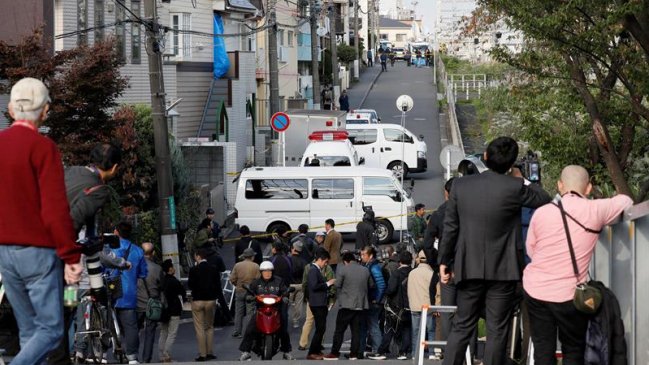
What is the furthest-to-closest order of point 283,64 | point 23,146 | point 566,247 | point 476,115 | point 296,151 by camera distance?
point 283,64 < point 476,115 < point 296,151 < point 566,247 < point 23,146

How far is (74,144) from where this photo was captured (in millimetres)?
21297

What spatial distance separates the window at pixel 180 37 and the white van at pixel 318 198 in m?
9.07

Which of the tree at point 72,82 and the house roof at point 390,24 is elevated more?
the house roof at point 390,24

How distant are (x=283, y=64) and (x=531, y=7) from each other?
44365 mm

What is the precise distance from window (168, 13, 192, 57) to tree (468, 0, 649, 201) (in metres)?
18.8

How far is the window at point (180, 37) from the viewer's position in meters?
40.1

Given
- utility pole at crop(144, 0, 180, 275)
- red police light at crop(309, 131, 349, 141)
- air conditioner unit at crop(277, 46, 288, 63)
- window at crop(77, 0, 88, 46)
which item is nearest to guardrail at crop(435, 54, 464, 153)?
red police light at crop(309, 131, 349, 141)

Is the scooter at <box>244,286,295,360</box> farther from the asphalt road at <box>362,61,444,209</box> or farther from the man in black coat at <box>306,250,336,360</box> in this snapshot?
the asphalt road at <box>362,61,444,209</box>

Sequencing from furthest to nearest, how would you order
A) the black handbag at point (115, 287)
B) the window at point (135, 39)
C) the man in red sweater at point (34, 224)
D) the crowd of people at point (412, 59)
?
the crowd of people at point (412, 59), the window at point (135, 39), the black handbag at point (115, 287), the man in red sweater at point (34, 224)

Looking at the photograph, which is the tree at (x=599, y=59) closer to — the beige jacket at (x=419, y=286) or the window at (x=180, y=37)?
the beige jacket at (x=419, y=286)

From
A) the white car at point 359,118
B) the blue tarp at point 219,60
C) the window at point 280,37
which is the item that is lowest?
the white car at point 359,118

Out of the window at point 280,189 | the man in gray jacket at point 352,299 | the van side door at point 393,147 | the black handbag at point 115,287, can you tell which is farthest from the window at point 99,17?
the black handbag at point 115,287

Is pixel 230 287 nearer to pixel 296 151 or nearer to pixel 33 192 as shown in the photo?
pixel 33 192

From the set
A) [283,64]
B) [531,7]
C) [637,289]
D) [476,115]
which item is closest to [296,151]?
[476,115]
